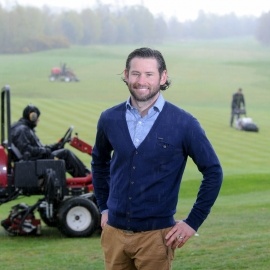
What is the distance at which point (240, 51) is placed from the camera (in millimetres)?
129500

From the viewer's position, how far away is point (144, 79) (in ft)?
15.3

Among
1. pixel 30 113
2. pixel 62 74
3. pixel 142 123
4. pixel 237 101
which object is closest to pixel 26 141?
pixel 30 113

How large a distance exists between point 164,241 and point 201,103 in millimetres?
60550

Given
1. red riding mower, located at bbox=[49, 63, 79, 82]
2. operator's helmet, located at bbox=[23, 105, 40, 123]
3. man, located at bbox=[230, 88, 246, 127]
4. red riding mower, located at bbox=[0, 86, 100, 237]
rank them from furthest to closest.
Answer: red riding mower, located at bbox=[49, 63, 79, 82]
man, located at bbox=[230, 88, 246, 127]
operator's helmet, located at bbox=[23, 105, 40, 123]
red riding mower, located at bbox=[0, 86, 100, 237]

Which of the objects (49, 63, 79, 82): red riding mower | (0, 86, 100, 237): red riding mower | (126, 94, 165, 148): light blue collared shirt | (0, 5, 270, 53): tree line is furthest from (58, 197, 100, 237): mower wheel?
(0, 5, 270, 53): tree line

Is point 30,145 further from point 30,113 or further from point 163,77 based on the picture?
point 163,77

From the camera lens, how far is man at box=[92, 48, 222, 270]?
15.4 feet

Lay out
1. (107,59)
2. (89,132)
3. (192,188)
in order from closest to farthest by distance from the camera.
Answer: (192,188)
(89,132)
(107,59)

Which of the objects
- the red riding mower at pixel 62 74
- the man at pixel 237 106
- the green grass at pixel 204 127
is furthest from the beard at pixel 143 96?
the red riding mower at pixel 62 74

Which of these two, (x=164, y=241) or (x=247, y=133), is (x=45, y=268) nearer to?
(x=164, y=241)

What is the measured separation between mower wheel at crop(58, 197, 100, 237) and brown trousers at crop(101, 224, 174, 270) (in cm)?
700

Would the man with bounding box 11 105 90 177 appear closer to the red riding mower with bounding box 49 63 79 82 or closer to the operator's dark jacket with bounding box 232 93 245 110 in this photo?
the operator's dark jacket with bounding box 232 93 245 110

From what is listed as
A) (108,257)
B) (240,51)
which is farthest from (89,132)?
(240,51)

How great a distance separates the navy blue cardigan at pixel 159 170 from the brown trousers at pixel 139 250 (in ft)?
0.13
